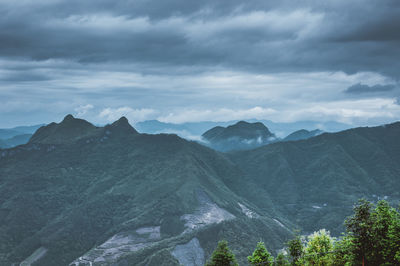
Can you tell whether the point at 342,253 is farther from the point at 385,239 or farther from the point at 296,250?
the point at 385,239

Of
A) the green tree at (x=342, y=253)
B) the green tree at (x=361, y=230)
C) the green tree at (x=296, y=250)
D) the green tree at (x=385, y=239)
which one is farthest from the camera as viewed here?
the green tree at (x=296, y=250)

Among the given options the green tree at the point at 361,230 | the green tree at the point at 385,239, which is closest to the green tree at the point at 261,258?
the green tree at the point at 361,230

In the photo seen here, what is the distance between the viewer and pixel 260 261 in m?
103

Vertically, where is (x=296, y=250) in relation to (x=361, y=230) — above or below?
below

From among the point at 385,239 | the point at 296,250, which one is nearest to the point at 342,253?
the point at 296,250

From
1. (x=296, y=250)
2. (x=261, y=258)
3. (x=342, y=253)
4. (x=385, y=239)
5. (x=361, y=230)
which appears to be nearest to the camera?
(x=361, y=230)

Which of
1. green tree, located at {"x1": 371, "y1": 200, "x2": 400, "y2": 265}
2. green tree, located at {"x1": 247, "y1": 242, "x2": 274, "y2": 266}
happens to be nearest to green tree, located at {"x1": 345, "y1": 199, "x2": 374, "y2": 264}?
green tree, located at {"x1": 371, "y1": 200, "x2": 400, "y2": 265}

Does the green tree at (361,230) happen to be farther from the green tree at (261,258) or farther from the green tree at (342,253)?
the green tree at (261,258)

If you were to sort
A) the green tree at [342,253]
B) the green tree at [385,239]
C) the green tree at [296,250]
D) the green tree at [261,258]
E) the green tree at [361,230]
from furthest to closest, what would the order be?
the green tree at [261,258] → the green tree at [296,250] → the green tree at [342,253] → the green tree at [385,239] → the green tree at [361,230]

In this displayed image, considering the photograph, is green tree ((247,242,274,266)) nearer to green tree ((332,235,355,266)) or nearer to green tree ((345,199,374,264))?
green tree ((332,235,355,266))

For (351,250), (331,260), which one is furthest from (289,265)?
(351,250)

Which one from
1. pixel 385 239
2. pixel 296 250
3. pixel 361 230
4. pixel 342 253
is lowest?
pixel 296 250

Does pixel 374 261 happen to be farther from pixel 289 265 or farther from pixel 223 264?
pixel 223 264

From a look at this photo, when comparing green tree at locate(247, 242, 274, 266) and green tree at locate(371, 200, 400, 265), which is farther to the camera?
green tree at locate(247, 242, 274, 266)
